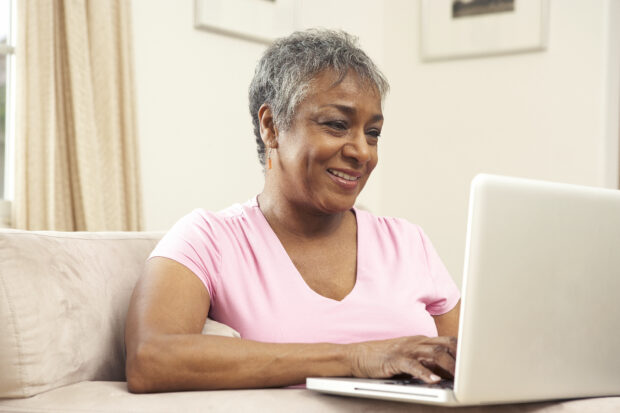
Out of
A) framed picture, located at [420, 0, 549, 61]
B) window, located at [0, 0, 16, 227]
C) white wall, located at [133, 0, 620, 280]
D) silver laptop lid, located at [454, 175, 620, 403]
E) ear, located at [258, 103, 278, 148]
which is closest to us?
silver laptop lid, located at [454, 175, 620, 403]

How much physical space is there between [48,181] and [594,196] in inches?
74.7

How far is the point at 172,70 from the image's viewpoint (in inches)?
119

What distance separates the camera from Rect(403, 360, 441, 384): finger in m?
1.07

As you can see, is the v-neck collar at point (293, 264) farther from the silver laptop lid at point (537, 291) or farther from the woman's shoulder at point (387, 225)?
the silver laptop lid at point (537, 291)

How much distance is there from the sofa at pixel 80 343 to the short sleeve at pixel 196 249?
0.31 feet

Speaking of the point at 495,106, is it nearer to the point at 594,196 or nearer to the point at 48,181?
the point at 48,181

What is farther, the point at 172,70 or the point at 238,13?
the point at 238,13

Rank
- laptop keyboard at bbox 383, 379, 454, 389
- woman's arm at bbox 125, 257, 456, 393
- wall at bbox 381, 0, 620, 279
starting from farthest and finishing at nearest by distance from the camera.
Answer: wall at bbox 381, 0, 620, 279 < woman's arm at bbox 125, 257, 456, 393 < laptop keyboard at bbox 383, 379, 454, 389

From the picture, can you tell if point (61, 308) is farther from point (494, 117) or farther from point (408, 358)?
point (494, 117)

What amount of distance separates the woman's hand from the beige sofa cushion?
26 cm

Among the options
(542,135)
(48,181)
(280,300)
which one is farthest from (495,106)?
(280,300)

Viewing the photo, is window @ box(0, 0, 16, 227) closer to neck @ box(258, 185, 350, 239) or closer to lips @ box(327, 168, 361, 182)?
neck @ box(258, 185, 350, 239)

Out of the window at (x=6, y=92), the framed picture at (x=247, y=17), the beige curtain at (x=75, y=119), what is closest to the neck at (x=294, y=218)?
the beige curtain at (x=75, y=119)

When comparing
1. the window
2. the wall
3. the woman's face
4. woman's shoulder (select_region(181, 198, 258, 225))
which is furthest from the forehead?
the wall
